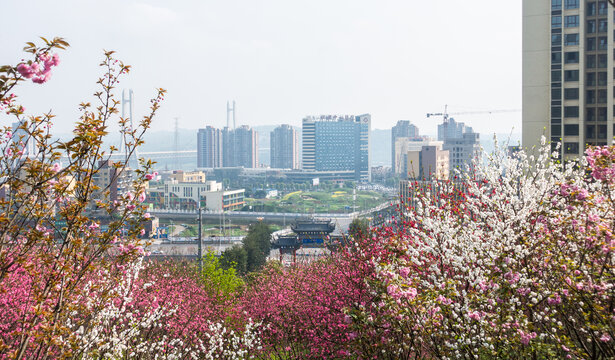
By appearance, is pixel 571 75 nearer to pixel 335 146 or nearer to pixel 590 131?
pixel 590 131

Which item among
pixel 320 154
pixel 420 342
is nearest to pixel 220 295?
pixel 420 342

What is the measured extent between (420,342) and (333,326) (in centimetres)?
188

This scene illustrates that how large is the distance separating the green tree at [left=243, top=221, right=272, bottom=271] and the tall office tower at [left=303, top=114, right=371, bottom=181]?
280 ft

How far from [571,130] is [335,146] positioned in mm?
94583

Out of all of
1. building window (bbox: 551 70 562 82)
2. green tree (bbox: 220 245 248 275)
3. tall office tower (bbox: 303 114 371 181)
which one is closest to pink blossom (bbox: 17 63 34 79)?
green tree (bbox: 220 245 248 275)

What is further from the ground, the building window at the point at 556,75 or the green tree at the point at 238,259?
the building window at the point at 556,75

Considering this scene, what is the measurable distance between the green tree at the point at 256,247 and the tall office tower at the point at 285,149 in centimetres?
9527

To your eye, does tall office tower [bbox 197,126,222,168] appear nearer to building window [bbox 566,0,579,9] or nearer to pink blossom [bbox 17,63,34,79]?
building window [bbox 566,0,579,9]

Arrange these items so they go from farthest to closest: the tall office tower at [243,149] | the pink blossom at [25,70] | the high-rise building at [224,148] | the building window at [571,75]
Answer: the tall office tower at [243,149] < the high-rise building at [224,148] < the building window at [571,75] < the pink blossom at [25,70]

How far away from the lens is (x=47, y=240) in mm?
2725

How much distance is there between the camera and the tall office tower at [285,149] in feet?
393

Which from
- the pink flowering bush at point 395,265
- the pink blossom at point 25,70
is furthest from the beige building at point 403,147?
the pink blossom at point 25,70

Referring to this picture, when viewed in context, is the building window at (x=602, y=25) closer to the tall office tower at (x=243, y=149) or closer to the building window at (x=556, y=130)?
the building window at (x=556, y=130)

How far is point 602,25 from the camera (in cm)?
1669
